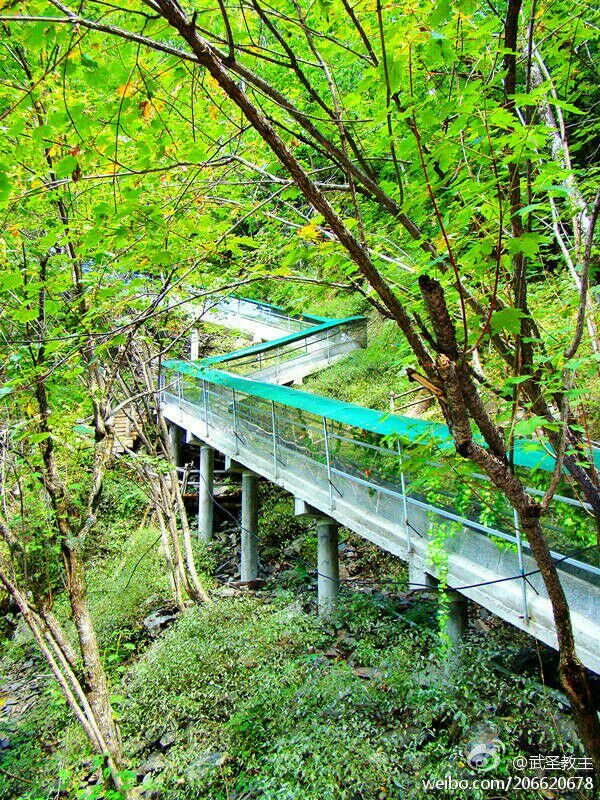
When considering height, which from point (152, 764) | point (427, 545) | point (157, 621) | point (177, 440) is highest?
point (427, 545)

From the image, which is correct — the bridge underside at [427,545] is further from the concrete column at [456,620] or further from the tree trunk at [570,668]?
the tree trunk at [570,668]

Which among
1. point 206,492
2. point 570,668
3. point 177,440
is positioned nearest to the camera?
point 570,668

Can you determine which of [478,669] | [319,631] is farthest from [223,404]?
[478,669]

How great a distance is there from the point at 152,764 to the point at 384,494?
12.9 feet

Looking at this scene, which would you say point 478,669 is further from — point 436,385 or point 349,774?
point 436,385

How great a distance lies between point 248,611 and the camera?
6.90 m

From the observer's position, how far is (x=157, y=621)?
8195mm

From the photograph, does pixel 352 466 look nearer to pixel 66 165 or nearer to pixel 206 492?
pixel 66 165

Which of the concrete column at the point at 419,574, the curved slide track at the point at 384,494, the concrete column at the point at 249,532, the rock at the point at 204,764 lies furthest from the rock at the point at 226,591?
the concrete column at the point at 419,574

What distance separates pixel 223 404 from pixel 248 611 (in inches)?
188

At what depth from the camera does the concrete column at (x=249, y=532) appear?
32.2 ft

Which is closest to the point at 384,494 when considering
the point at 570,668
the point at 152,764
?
the point at 570,668

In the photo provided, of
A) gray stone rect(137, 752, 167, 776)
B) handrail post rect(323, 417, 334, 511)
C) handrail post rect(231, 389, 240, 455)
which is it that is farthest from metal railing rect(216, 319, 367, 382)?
gray stone rect(137, 752, 167, 776)

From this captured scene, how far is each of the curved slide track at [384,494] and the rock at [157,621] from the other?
6.17 ft
